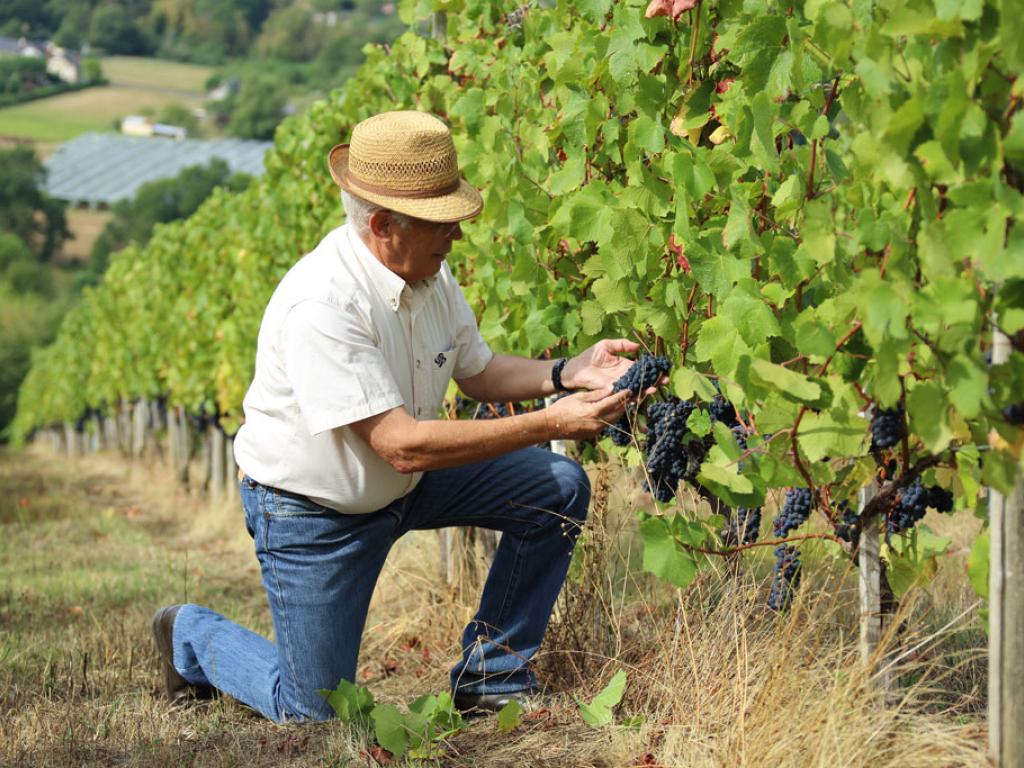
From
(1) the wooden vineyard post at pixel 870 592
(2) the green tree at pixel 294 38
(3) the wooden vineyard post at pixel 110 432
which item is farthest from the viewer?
(2) the green tree at pixel 294 38

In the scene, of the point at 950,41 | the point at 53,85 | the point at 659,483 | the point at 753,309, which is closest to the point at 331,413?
the point at 659,483

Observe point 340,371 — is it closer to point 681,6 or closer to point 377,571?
point 377,571

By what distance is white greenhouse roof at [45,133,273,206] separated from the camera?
317 feet

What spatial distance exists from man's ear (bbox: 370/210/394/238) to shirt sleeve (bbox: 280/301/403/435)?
27 centimetres

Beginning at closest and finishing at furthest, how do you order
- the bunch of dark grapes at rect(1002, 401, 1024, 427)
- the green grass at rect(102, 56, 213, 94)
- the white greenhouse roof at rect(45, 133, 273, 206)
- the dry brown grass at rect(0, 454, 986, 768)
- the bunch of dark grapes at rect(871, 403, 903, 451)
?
1. the bunch of dark grapes at rect(1002, 401, 1024, 427)
2. the bunch of dark grapes at rect(871, 403, 903, 451)
3. the dry brown grass at rect(0, 454, 986, 768)
4. the white greenhouse roof at rect(45, 133, 273, 206)
5. the green grass at rect(102, 56, 213, 94)

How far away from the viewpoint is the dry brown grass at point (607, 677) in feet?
9.82

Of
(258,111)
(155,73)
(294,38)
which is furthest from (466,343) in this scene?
(155,73)

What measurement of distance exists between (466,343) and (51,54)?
14127 centimetres

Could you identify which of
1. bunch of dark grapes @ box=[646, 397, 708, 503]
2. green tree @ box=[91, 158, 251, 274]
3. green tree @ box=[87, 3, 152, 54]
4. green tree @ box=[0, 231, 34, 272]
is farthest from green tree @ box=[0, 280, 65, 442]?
green tree @ box=[87, 3, 152, 54]

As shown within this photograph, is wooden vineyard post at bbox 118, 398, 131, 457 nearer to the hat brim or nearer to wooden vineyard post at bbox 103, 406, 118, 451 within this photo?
wooden vineyard post at bbox 103, 406, 118, 451

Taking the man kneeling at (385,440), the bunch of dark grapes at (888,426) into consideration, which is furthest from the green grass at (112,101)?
the bunch of dark grapes at (888,426)

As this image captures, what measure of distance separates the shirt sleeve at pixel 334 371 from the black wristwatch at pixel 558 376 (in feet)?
1.96

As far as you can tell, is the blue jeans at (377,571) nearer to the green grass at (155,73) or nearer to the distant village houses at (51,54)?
the green grass at (155,73)

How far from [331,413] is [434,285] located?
25.2 inches
